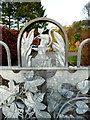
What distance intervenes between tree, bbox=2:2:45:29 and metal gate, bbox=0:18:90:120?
17.0 ft

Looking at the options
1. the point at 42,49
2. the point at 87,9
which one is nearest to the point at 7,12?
the point at 87,9

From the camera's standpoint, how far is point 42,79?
3.75 ft

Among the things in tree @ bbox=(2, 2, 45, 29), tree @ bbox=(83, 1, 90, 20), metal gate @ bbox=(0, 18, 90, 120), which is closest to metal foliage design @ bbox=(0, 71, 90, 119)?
metal gate @ bbox=(0, 18, 90, 120)

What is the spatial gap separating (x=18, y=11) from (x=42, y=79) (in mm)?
5523

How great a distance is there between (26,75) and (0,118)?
55 cm

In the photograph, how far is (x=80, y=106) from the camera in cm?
114

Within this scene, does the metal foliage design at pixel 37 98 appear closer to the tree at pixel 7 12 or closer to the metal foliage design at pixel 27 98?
the metal foliage design at pixel 27 98

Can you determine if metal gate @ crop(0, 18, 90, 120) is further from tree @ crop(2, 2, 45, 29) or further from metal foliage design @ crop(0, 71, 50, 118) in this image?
tree @ crop(2, 2, 45, 29)

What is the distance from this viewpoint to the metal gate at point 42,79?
1120 mm

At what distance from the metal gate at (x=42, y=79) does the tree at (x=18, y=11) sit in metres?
5.18

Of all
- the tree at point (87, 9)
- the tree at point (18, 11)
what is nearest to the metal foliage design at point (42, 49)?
the tree at point (87, 9)

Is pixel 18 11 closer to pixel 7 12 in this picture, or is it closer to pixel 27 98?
pixel 7 12

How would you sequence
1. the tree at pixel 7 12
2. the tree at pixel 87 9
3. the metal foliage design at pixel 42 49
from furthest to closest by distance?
the tree at pixel 7 12, the tree at pixel 87 9, the metal foliage design at pixel 42 49

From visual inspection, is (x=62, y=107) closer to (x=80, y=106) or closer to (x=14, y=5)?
(x=80, y=106)
